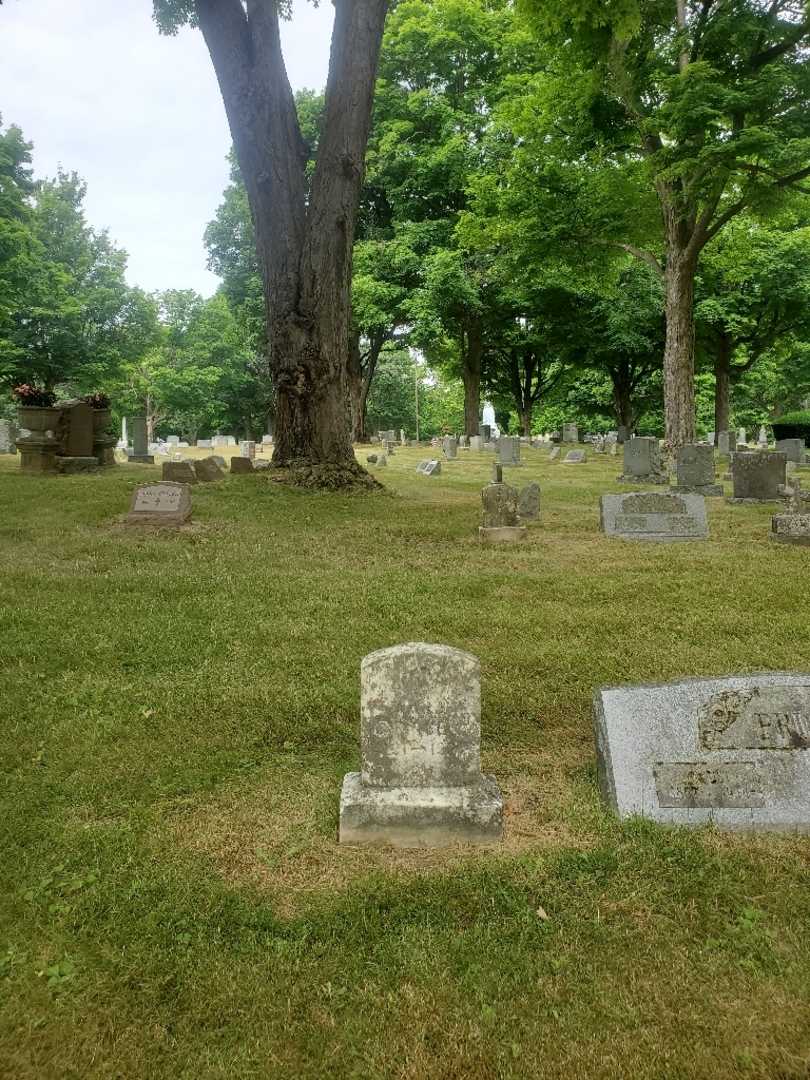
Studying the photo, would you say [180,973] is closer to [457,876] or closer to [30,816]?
[457,876]

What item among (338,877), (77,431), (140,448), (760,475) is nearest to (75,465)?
(77,431)

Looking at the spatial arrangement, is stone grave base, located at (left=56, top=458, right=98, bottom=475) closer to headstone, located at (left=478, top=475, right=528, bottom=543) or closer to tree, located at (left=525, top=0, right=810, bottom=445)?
headstone, located at (left=478, top=475, right=528, bottom=543)

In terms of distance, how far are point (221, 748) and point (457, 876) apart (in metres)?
1.69

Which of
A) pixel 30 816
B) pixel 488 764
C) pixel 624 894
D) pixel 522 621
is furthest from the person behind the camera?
pixel 522 621

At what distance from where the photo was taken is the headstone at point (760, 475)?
13.5 metres

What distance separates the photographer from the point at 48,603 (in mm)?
6531

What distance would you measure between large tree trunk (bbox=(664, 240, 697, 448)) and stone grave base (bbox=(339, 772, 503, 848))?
1780 centimetres

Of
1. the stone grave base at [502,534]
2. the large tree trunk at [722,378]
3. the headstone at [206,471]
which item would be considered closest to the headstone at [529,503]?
the stone grave base at [502,534]

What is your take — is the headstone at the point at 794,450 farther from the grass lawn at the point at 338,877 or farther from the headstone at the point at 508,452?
the grass lawn at the point at 338,877

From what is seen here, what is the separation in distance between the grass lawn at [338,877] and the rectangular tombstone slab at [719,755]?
125 mm

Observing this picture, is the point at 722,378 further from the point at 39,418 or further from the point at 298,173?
the point at 39,418

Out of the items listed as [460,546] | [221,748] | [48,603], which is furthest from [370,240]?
[221,748]

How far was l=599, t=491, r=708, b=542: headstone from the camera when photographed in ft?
33.3

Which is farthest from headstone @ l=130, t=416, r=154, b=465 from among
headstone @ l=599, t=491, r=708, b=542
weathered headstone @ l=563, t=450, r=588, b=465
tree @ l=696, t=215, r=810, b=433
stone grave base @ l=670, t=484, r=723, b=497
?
tree @ l=696, t=215, r=810, b=433
